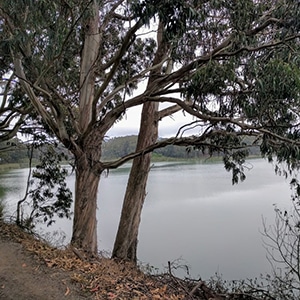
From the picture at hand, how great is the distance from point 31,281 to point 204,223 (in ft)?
26.6

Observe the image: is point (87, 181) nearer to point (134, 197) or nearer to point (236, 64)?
point (134, 197)

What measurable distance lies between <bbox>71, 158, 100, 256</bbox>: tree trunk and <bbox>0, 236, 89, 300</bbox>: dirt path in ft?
5.25

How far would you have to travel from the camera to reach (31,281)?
237 cm

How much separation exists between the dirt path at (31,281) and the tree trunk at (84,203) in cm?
160

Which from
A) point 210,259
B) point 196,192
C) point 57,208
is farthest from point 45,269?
point 196,192

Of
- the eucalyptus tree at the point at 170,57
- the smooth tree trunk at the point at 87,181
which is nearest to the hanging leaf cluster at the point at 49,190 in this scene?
the eucalyptus tree at the point at 170,57

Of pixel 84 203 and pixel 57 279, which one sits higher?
pixel 84 203

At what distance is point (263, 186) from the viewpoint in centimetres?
1410

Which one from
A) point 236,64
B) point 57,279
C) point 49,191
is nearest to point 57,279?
point 57,279

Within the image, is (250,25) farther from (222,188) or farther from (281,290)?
(222,188)

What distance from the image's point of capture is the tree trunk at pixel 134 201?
→ 5.33 metres

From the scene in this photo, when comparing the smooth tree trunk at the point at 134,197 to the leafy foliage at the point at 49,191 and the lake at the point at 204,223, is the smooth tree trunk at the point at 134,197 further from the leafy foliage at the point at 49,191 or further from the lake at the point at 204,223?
the leafy foliage at the point at 49,191

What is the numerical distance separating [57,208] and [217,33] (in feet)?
16.7

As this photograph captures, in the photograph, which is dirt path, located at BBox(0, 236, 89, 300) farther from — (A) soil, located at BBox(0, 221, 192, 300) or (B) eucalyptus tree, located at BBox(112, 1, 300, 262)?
(B) eucalyptus tree, located at BBox(112, 1, 300, 262)
